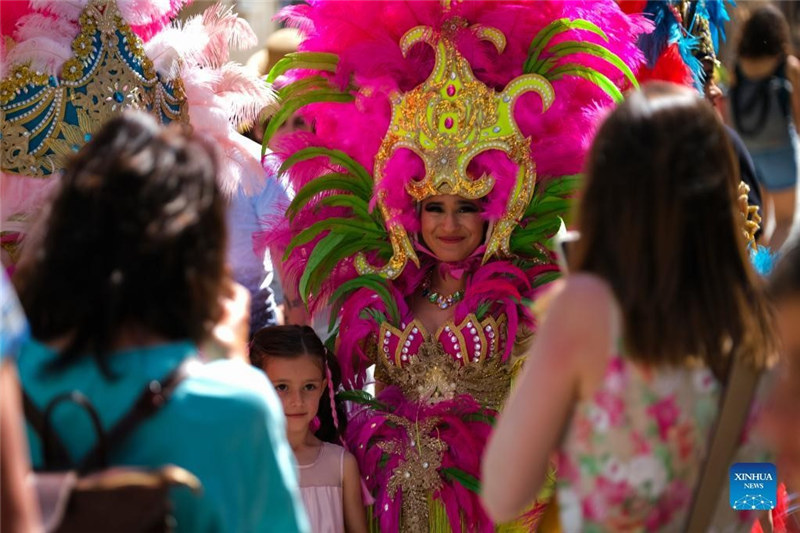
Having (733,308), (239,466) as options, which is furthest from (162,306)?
(733,308)

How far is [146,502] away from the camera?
175 cm

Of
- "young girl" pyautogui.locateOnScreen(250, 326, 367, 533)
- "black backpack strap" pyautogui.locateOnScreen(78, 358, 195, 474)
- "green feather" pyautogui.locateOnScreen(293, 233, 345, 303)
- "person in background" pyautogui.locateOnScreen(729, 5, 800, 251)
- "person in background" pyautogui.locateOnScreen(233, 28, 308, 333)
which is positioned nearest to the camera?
"black backpack strap" pyautogui.locateOnScreen(78, 358, 195, 474)

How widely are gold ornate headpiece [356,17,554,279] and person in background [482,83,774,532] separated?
1.61m

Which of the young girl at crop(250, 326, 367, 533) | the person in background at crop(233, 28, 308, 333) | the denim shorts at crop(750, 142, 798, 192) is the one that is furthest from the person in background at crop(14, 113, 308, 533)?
the denim shorts at crop(750, 142, 798, 192)

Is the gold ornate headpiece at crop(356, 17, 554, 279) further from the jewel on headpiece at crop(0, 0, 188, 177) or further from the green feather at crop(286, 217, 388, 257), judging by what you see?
→ the jewel on headpiece at crop(0, 0, 188, 177)

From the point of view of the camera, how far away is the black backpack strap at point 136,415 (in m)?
1.81

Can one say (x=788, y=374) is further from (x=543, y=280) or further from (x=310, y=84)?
(x=310, y=84)

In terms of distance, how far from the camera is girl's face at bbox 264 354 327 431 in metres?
3.67

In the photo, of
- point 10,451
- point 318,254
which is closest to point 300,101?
point 318,254

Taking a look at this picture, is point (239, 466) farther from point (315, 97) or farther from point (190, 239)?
point (315, 97)

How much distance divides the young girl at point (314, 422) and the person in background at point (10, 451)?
1.97 metres

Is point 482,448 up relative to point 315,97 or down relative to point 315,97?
down

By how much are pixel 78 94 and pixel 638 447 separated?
233 centimetres

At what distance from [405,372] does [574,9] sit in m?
1.30
